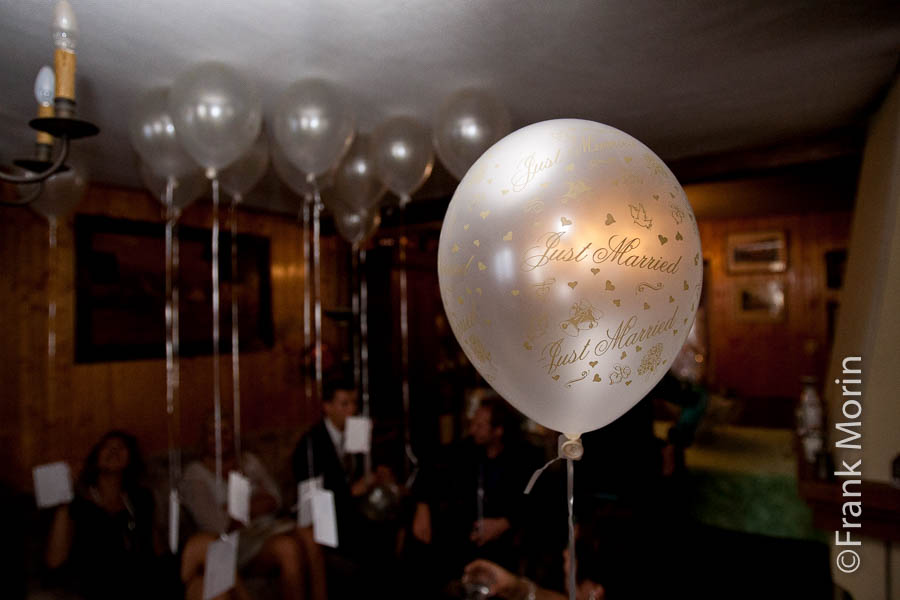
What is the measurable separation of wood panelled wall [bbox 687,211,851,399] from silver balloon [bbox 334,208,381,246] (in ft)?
11.1

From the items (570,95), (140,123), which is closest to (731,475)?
(570,95)

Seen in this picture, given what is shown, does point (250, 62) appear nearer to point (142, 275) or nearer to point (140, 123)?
point (140, 123)

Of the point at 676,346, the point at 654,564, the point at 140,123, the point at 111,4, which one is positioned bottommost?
the point at 654,564

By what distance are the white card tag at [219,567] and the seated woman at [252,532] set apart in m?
0.47

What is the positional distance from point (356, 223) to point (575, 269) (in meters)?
2.04

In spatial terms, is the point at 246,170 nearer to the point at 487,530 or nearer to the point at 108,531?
the point at 108,531

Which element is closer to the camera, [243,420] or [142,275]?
[142,275]

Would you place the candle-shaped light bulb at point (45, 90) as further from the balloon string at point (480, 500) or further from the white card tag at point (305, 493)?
the balloon string at point (480, 500)

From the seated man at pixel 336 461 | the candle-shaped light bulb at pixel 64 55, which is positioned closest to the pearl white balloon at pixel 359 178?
the seated man at pixel 336 461

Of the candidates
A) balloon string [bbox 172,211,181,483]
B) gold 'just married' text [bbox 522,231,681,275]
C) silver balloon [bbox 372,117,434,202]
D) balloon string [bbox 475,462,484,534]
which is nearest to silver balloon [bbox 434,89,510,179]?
silver balloon [bbox 372,117,434,202]

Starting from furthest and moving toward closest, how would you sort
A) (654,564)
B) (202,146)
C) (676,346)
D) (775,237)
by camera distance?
A: (775,237) < (654,564) < (202,146) < (676,346)

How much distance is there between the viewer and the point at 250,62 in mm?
1607

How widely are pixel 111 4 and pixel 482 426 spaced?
1.94 meters

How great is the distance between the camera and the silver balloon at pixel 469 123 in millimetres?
1706
